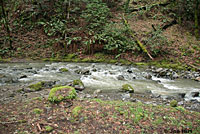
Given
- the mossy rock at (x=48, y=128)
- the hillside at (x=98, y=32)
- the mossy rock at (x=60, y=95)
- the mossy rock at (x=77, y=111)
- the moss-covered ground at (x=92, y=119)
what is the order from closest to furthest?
1. the mossy rock at (x=48, y=128)
2. the moss-covered ground at (x=92, y=119)
3. the mossy rock at (x=77, y=111)
4. the mossy rock at (x=60, y=95)
5. the hillside at (x=98, y=32)

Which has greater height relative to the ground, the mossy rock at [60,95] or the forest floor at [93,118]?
the mossy rock at [60,95]

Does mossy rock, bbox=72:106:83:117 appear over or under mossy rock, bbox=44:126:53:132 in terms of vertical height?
over

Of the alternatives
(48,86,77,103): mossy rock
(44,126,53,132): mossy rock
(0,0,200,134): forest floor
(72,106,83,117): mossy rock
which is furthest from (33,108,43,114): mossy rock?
(72,106,83,117): mossy rock

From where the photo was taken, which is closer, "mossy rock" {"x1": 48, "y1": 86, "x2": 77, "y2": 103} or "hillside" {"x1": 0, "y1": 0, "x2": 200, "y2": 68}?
"mossy rock" {"x1": 48, "y1": 86, "x2": 77, "y2": 103}

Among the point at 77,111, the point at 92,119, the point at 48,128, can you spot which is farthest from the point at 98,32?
the point at 48,128

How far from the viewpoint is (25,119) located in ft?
11.6

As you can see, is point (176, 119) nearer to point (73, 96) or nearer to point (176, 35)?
point (73, 96)

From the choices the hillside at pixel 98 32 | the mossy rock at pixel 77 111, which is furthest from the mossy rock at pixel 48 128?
the hillside at pixel 98 32

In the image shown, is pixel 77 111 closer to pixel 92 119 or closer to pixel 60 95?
pixel 92 119

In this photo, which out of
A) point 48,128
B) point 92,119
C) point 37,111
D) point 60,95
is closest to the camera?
point 48,128

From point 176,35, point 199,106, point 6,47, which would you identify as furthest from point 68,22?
point 199,106

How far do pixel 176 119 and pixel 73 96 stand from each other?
9.74ft

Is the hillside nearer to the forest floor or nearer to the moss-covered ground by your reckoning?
the forest floor

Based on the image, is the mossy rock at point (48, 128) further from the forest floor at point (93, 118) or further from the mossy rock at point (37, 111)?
the mossy rock at point (37, 111)
